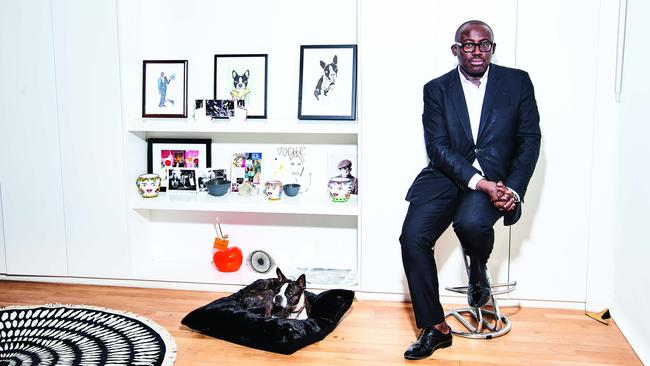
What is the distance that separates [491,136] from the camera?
2.89 metres

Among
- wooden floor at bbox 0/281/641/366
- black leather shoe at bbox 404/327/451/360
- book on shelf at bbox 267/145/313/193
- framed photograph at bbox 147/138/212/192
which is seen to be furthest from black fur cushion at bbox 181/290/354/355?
framed photograph at bbox 147/138/212/192

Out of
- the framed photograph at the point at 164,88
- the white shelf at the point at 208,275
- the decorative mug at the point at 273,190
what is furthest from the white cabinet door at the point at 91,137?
the decorative mug at the point at 273,190

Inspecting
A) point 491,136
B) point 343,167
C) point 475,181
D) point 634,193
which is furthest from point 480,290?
point 343,167

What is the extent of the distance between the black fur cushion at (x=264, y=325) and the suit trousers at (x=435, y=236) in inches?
18.4

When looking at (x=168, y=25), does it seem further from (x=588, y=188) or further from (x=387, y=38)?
(x=588, y=188)

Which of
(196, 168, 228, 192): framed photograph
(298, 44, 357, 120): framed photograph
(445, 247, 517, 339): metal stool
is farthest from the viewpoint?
(196, 168, 228, 192): framed photograph

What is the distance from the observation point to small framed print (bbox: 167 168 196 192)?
3951mm

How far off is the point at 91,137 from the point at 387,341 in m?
1.90

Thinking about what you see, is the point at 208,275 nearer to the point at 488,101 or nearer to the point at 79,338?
the point at 79,338

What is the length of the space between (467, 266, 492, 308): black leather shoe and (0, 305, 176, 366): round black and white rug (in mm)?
1273

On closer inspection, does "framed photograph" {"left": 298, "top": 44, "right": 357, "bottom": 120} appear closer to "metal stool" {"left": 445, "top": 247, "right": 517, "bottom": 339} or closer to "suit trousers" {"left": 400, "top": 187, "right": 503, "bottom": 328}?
"suit trousers" {"left": 400, "top": 187, "right": 503, "bottom": 328}

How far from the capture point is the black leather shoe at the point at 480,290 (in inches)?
114

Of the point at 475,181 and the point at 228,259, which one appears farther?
the point at 228,259

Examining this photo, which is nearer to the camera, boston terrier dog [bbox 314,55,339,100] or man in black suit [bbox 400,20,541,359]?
man in black suit [bbox 400,20,541,359]
